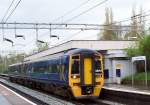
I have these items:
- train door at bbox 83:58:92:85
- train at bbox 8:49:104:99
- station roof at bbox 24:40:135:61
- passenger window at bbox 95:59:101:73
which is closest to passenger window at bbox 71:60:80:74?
train at bbox 8:49:104:99

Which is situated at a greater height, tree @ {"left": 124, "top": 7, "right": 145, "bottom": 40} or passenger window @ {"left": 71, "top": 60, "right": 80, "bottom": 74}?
tree @ {"left": 124, "top": 7, "right": 145, "bottom": 40}

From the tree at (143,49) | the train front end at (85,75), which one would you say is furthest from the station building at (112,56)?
the train front end at (85,75)

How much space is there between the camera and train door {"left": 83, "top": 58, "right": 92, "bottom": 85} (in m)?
24.2

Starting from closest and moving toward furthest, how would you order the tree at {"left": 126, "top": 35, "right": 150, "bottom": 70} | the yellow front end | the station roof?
the yellow front end, the tree at {"left": 126, "top": 35, "right": 150, "bottom": 70}, the station roof

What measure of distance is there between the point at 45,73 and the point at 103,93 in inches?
297

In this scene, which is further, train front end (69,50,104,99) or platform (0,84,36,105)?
train front end (69,50,104,99)

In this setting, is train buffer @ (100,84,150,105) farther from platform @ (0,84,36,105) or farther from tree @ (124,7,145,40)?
tree @ (124,7,145,40)

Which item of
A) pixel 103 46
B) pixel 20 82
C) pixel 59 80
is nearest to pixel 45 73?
pixel 59 80

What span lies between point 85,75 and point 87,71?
28 cm

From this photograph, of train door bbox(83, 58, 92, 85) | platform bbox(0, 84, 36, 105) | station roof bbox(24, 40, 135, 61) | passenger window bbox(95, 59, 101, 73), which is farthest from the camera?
station roof bbox(24, 40, 135, 61)

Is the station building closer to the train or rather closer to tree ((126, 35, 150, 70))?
tree ((126, 35, 150, 70))

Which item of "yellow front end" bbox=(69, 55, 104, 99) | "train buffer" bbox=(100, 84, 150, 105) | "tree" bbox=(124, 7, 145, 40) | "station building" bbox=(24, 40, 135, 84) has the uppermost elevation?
"tree" bbox=(124, 7, 145, 40)

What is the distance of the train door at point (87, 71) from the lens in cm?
2416

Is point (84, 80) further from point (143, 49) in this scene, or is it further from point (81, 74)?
point (143, 49)
